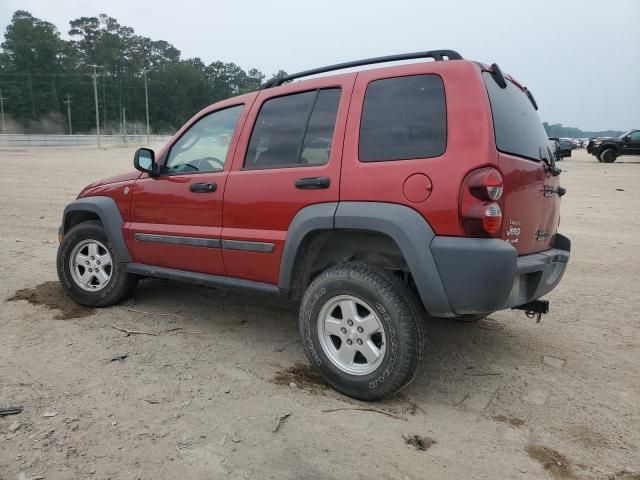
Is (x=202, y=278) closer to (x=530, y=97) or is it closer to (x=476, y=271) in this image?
(x=476, y=271)

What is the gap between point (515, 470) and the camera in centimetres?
232

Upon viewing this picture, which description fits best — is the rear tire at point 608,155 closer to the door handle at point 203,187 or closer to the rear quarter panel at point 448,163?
the rear quarter panel at point 448,163

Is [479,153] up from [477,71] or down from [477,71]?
down

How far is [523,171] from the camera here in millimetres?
2811

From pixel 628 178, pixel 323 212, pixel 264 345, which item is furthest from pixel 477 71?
pixel 628 178

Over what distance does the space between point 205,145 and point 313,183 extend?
4.17 feet

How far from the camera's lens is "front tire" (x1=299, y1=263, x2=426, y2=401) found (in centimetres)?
272

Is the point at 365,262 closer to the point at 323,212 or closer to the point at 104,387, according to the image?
the point at 323,212

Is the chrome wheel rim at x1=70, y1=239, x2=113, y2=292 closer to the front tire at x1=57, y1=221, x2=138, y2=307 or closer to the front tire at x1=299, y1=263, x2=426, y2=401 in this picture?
the front tire at x1=57, y1=221, x2=138, y2=307

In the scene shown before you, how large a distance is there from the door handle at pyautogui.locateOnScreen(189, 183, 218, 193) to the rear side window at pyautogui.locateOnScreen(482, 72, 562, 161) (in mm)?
1935

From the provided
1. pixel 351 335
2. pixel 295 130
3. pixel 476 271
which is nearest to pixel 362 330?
pixel 351 335

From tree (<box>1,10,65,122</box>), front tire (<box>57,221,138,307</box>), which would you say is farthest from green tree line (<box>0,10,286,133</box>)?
front tire (<box>57,221,138,307</box>)

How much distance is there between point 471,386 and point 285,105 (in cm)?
224

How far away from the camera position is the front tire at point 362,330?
2719 millimetres
